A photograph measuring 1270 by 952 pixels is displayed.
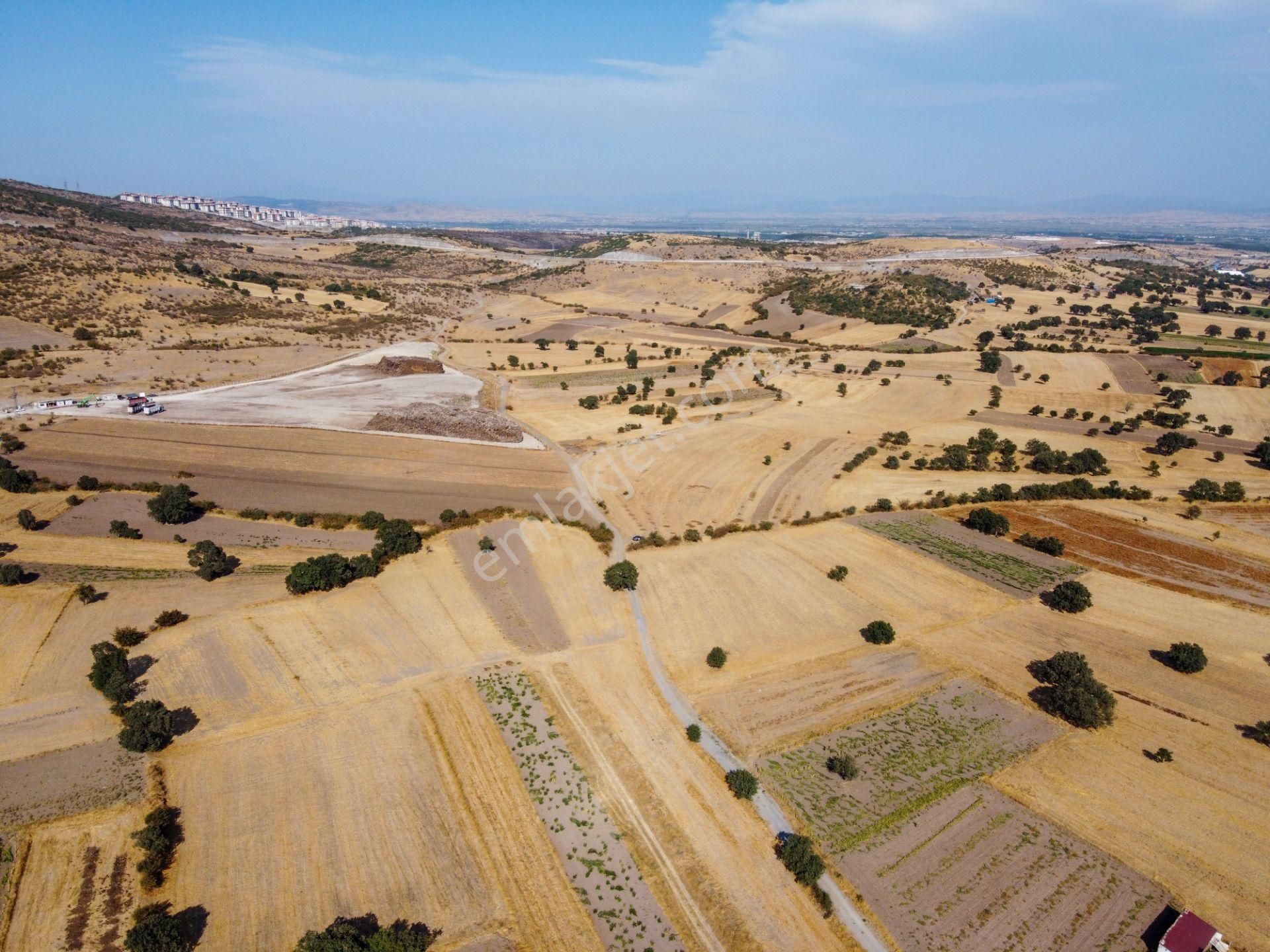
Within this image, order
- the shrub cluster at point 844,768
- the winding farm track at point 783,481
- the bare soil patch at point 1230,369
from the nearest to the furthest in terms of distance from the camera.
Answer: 1. the shrub cluster at point 844,768
2. the winding farm track at point 783,481
3. the bare soil patch at point 1230,369

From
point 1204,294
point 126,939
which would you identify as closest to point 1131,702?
point 126,939

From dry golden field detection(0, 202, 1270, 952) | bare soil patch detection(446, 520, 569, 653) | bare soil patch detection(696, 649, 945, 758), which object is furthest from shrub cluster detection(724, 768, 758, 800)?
bare soil patch detection(446, 520, 569, 653)


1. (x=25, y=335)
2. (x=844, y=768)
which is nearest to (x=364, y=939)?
(x=844, y=768)

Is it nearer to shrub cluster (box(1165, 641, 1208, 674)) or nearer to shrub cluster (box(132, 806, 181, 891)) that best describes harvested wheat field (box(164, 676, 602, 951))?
shrub cluster (box(132, 806, 181, 891))

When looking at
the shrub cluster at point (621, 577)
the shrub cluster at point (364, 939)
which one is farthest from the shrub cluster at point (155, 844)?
the shrub cluster at point (621, 577)

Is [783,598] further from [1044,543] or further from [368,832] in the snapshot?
Answer: [368,832]

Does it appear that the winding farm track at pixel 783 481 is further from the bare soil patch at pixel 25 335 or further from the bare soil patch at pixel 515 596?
the bare soil patch at pixel 25 335
